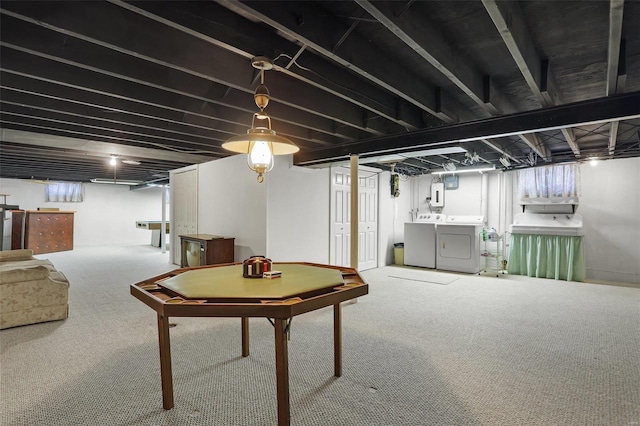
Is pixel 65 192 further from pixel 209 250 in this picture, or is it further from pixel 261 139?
pixel 261 139

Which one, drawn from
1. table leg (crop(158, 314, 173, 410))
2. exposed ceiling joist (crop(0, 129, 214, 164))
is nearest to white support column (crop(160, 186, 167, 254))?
exposed ceiling joist (crop(0, 129, 214, 164))

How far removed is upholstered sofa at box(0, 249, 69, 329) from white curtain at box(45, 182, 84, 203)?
8.76 m

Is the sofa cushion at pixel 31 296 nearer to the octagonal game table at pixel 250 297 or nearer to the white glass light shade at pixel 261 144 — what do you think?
the octagonal game table at pixel 250 297

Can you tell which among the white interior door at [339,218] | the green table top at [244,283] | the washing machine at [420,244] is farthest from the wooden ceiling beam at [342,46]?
the washing machine at [420,244]

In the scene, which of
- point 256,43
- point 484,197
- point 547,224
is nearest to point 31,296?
point 256,43

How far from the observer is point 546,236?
600 cm

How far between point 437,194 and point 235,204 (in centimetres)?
493

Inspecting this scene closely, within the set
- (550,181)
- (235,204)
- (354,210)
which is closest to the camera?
(354,210)

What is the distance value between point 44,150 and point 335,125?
511 cm

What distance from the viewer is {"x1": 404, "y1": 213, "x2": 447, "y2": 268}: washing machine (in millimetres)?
6973

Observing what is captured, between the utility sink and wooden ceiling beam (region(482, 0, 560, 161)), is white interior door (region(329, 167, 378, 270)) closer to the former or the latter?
the utility sink

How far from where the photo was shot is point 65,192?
34.8ft

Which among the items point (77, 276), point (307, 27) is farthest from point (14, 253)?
point (307, 27)

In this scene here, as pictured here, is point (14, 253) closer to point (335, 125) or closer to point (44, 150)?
point (44, 150)
